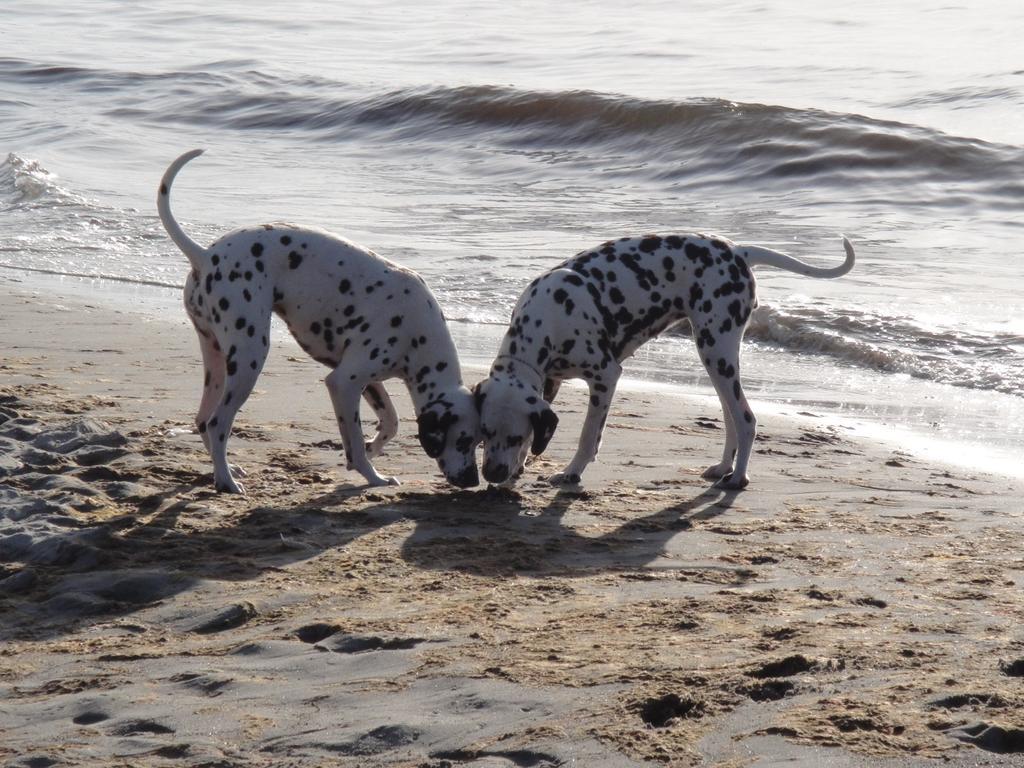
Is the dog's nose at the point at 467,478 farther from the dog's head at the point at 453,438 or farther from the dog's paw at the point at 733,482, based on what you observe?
the dog's paw at the point at 733,482

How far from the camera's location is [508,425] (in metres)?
6.68

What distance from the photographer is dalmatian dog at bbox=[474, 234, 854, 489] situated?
718cm

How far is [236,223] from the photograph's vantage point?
619 inches

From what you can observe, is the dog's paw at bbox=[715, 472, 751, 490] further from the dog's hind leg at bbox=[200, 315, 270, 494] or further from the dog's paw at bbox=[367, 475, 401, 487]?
the dog's hind leg at bbox=[200, 315, 270, 494]

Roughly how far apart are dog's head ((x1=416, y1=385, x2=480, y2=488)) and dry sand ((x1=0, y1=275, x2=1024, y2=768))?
0.16 metres

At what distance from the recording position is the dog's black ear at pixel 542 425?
6.69m

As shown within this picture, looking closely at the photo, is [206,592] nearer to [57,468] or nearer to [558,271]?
[57,468]

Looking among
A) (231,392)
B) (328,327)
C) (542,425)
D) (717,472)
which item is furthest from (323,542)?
(717,472)

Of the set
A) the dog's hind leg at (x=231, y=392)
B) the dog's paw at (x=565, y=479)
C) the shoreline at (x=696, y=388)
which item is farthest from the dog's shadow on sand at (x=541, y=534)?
the shoreline at (x=696, y=388)

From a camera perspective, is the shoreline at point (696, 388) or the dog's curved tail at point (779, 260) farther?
the shoreline at point (696, 388)

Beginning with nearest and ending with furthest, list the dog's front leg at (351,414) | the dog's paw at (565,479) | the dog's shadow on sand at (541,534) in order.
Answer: the dog's shadow on sand at (541,534), the dog's front leg at (351,414), the dog's paw at (565,479)

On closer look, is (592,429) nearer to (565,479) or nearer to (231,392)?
(565,479)

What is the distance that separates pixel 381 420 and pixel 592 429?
113cm

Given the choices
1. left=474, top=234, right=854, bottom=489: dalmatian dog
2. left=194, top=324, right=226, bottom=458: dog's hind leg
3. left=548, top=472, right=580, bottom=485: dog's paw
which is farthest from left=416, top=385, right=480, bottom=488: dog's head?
left=194, top=324, right=226, bottom=458: dog's hind leg
